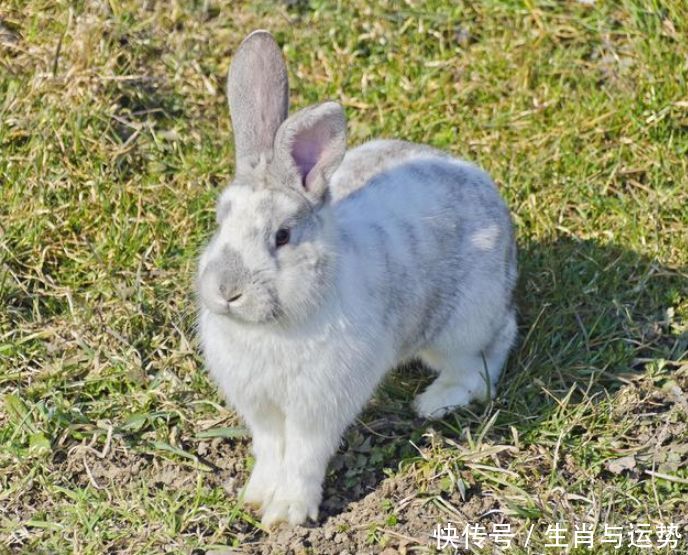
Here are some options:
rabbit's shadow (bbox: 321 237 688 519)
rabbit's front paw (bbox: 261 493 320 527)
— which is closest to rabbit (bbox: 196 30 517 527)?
rabbit's front paw (bbox: 261 493 320 527)

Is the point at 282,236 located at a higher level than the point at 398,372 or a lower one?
higher

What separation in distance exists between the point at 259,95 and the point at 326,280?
69cm

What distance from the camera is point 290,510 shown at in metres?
4.98

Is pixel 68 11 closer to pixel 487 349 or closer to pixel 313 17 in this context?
pixel 313 17

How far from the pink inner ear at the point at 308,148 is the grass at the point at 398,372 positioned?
1.21m

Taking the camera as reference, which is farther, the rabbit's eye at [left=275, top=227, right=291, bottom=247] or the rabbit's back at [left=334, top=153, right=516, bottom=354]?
the rabbit's back at [left=334, top=153, right=516, bottom=354]

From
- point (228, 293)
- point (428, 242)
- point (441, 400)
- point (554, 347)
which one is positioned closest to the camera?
point (228, 293)

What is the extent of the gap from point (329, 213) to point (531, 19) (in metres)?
2.73

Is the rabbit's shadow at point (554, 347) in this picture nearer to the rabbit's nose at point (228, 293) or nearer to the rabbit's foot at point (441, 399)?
the rabbit's foot at point (441, 399)

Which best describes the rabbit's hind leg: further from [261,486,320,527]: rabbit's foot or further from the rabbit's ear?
the rabbit's ear

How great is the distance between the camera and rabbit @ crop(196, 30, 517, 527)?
4508 millimetres

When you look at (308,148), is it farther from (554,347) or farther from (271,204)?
(554,347)

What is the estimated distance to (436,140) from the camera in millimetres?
6668

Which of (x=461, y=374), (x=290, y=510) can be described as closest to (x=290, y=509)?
(x=290, y=510)
